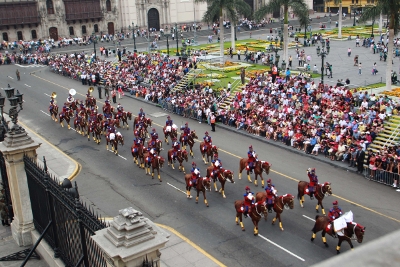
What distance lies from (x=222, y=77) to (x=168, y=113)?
32.3 feet

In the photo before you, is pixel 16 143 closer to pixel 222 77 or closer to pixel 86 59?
pixel 222 77

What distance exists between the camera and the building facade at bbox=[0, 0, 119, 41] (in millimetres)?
78312

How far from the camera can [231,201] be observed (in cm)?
2047

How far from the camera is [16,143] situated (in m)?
13.4

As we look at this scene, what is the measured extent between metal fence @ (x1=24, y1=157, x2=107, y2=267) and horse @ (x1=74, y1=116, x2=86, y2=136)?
1881 centimetres

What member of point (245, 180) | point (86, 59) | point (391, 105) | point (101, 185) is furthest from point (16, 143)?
point (86, 59)

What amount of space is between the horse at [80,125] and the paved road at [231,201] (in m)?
0.70

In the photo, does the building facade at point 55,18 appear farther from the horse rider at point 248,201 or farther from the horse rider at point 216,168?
the horse rider at point 248,201

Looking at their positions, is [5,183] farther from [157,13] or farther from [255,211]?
[157,13]

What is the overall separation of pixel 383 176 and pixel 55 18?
7299 centimetres

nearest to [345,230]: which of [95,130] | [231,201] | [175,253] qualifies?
[175,253]

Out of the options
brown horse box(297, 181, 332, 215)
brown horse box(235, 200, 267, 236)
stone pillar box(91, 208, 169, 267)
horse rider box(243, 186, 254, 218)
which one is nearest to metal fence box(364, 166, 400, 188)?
brown horse box(297, 181, 332, 215)

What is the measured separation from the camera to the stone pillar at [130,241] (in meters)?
7.45

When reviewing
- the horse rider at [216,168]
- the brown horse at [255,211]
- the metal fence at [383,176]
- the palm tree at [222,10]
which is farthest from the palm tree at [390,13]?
the brown horse at [255,211]
